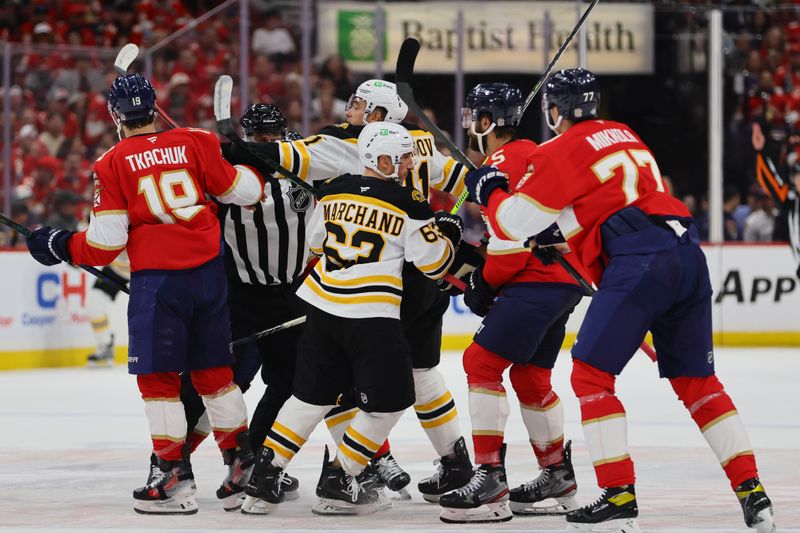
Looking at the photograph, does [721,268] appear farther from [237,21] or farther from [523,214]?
[523,214]

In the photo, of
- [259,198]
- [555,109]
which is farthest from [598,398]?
[259,198]

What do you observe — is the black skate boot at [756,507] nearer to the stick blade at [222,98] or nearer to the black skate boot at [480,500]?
the black skate boot at [480,500]

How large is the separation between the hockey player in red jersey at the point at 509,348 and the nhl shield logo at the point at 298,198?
0.64 m

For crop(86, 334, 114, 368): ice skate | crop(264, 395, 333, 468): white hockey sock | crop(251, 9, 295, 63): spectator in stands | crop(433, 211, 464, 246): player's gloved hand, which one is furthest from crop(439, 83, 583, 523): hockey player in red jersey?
crop(251, 9, 295, 63): spectator in stands

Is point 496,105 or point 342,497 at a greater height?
point 496,105

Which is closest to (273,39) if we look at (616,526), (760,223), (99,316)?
(99,316)

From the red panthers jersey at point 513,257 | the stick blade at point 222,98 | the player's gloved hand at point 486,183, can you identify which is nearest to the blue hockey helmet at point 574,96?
the player's gloved hand at point 486,183

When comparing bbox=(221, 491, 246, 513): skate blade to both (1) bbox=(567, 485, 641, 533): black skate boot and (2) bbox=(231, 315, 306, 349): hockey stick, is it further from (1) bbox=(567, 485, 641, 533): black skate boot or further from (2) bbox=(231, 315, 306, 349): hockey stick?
(1) bbox=(567, 485, 641, 533): black skate boot

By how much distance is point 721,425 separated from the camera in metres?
4.11

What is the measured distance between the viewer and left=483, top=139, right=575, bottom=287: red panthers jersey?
454 cm

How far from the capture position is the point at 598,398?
4031 millimetres

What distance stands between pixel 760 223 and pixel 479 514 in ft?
23.0

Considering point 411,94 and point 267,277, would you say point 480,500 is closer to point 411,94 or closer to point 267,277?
point 267,277

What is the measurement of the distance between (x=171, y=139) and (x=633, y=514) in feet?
5.91
